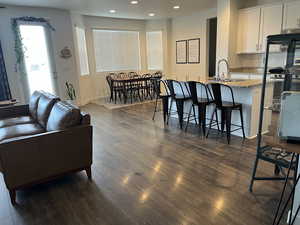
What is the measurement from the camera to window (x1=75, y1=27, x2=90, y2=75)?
23.7ft

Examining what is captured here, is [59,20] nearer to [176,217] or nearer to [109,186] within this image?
[109,186]

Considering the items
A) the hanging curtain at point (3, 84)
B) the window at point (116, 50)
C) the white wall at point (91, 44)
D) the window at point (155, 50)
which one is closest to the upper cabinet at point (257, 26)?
the window at point (155, 50)

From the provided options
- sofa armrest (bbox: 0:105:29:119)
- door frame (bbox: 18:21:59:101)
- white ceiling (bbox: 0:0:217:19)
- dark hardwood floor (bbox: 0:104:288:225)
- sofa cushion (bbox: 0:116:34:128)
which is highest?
white ceiling (bbox: 0:0:217:19)

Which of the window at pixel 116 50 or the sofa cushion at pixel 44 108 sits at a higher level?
the window at pixel 116 50

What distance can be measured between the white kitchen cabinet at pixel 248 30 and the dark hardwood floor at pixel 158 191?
9.99 feet

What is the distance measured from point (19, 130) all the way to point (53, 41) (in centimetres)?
396

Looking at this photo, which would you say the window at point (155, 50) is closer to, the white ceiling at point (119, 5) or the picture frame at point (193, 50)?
the picture frame at point (193, 50)

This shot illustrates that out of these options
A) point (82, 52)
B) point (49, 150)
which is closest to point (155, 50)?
point (82, 52)

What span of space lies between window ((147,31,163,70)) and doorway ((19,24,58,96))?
4170 millimetres

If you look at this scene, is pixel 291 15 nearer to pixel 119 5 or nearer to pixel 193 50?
pixel 193 50

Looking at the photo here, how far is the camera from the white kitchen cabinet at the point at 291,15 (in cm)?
476

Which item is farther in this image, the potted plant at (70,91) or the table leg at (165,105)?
the potted plant at (70,91)

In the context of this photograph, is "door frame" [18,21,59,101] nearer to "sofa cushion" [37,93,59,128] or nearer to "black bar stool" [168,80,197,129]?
"sofa cushion" [37,93,59,128]

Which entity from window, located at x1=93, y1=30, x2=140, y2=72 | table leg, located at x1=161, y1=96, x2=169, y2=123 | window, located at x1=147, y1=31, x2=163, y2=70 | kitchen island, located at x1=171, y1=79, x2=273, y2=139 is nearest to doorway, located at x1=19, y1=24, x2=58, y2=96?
window, located at x1=93, y1=30, x2=140, y2=72
